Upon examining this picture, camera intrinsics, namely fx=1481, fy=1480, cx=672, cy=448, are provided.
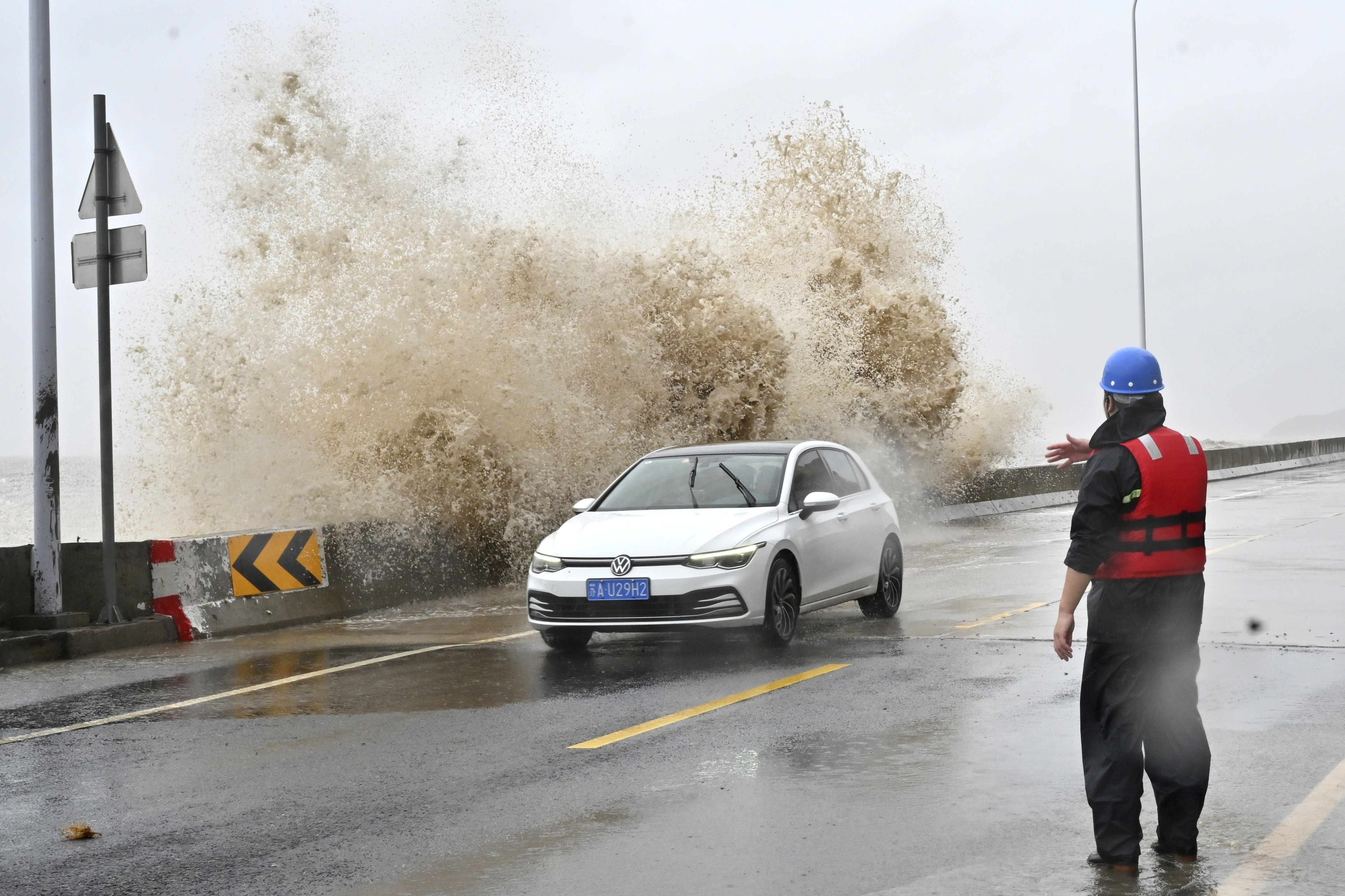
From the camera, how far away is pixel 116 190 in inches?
485

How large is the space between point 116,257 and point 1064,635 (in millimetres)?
9631

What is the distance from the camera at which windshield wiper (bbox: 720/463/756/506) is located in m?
10.9

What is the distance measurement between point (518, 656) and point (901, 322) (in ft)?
64.5

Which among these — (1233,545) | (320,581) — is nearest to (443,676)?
(320,581)

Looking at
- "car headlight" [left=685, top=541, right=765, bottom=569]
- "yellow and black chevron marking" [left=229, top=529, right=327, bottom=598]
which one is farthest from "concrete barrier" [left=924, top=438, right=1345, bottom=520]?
"car headlight" [left=685, top=541, right=765, bottom=569]

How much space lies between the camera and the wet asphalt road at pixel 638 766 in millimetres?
5047

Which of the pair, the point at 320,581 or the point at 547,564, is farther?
the point at 320,581

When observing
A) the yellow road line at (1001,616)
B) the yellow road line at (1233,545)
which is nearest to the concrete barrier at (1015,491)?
the yellow road line at (1233,545)

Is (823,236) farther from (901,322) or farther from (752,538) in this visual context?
(752,538)

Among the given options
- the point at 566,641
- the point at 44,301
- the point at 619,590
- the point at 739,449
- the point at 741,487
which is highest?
the point at 44,301

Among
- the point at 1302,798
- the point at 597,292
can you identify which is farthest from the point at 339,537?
the point at 1302,798

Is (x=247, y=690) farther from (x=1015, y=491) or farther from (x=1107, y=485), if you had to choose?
(x=1015, y=491)

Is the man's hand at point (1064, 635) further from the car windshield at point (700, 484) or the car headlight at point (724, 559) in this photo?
the car windshield at point (700, 484)

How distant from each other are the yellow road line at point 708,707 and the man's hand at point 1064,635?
273cm
